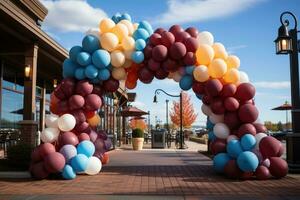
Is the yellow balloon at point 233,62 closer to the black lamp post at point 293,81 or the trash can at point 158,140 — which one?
the black lamp post at point 293,81

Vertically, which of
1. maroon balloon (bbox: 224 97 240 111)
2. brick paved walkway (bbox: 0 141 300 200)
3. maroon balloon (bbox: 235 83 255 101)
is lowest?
brick paved walkway (bbox: 0 141 300 200)

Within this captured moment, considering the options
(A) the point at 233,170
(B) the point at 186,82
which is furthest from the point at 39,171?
(A) the point at 233,170

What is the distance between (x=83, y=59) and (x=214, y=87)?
3731 mm

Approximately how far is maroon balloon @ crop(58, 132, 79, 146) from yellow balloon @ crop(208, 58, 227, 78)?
13.7 feet

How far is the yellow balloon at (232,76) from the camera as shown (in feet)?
37.1

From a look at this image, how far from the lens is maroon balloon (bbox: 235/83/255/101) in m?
11.2

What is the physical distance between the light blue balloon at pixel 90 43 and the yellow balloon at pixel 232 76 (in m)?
3.76

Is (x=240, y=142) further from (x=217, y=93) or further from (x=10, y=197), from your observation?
(x=10, y=197)

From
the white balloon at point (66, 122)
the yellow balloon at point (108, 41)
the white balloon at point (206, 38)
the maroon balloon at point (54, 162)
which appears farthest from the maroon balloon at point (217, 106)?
the maroon balloon at point (54, 162)

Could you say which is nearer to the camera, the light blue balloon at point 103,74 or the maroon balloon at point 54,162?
the maroon balloon at point 54,162

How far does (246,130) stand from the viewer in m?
11.0

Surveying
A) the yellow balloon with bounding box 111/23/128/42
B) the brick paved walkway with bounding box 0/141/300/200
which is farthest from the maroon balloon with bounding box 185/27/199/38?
the brick paved walkway with bounding box 0/141/300/200

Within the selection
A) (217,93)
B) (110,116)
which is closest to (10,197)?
(217,93)

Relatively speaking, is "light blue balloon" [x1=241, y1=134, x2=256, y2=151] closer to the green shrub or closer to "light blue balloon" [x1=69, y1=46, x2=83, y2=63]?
"light blue balloon" [x1=69, y1=46, x2=83, y2=63]
